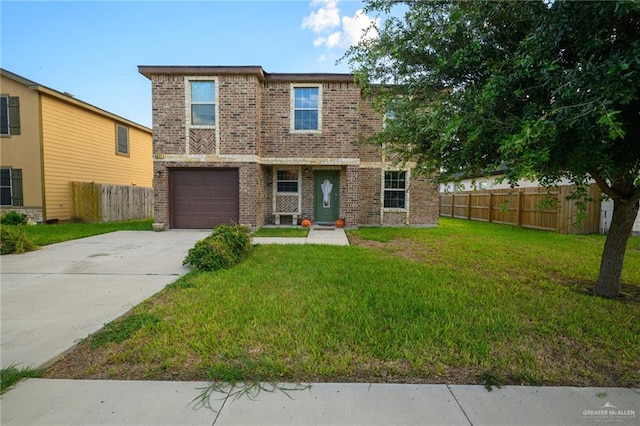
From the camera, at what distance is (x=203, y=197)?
11391mm

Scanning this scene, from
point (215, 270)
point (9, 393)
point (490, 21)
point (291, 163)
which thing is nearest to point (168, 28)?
point (291, 163)

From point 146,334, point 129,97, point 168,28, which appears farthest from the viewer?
point 129,97

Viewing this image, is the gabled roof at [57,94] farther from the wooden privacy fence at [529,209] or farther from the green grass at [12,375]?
the wooden privacy fence at [529,209]

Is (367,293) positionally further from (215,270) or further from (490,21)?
(490,21)

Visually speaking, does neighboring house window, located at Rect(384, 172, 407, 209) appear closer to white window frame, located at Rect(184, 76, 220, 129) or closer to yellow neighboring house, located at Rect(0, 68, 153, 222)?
white window frame, located at Rect(184, 76, 220, 129)

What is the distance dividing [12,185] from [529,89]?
59.8 feet

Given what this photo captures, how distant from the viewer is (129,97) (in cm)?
1702

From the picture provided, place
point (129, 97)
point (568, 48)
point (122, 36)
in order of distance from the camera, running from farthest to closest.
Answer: point (129, 97) → point (122, 36) → point (568, 48)

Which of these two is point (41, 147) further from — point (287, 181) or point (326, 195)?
point (326, 195)

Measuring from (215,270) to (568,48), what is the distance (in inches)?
225

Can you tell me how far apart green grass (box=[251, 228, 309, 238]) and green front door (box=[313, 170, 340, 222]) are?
5.05ft

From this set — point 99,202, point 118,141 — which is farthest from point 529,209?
point 118,141

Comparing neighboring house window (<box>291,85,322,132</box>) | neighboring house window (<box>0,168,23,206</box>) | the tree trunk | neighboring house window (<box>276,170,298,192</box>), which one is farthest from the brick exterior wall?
neighboring house window (<box>0,168,23,206</box>)

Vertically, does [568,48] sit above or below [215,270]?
above
